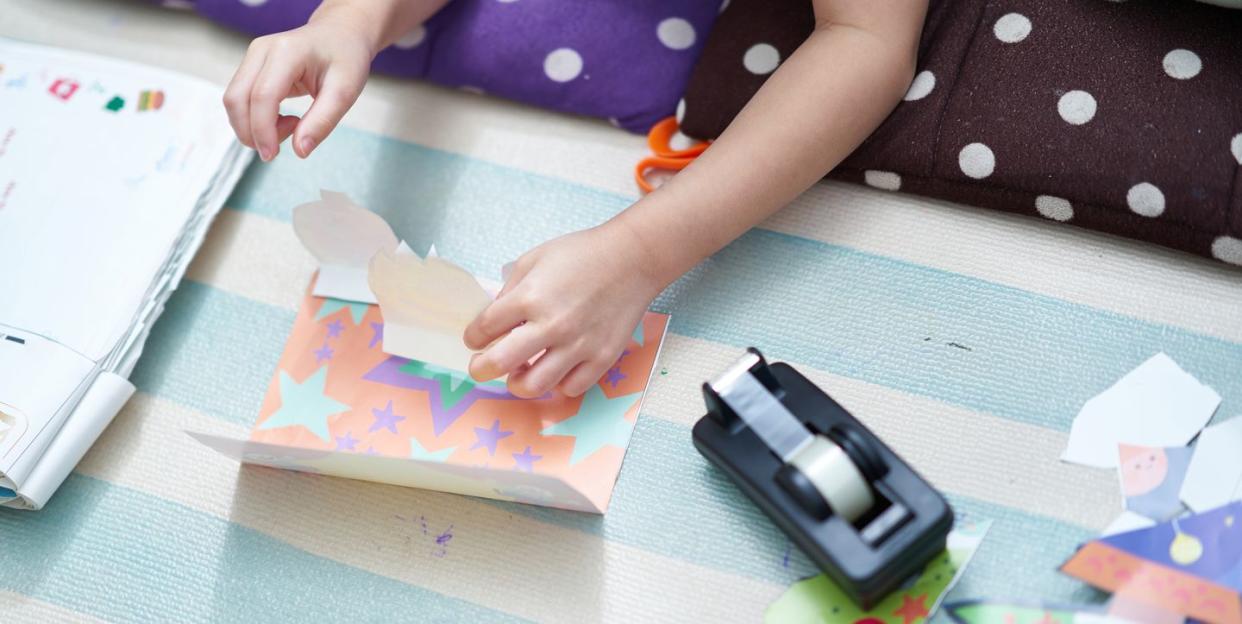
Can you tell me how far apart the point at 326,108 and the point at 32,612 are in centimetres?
38

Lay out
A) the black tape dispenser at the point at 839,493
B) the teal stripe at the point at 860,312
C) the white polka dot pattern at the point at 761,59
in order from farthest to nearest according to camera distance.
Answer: the white polka dot pattern at the point at 761,59 < the teal stripe at the point at 860,312 < the black tape dispenser at the point at 839,493

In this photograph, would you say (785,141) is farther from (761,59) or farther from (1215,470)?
(1215,470)

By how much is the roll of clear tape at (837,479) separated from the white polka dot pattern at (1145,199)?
0.28 m

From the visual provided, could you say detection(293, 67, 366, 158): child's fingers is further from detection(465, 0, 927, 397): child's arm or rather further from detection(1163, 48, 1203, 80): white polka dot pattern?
detection(1163, 48, 1203, 80): white polka dot pattern

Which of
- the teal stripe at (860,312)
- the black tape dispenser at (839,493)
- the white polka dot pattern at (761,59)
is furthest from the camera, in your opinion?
the white polka dot pattern at (761,59)

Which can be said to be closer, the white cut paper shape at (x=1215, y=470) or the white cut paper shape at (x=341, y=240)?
the white cut paper shape at (x=1215, y=470)

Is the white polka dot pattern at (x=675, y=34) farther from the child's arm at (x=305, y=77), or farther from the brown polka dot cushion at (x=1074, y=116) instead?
the child's arm at (x=305, y=77)

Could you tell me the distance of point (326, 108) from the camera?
2.35 ft

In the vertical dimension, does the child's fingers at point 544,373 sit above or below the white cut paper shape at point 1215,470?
below

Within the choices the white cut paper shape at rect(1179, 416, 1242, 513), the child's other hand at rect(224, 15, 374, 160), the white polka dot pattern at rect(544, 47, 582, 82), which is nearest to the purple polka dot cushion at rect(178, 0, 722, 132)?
the white polka dot pattern at rect(544, 47, 582, 82)

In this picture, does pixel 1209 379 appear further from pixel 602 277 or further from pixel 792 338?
pixel 602 277

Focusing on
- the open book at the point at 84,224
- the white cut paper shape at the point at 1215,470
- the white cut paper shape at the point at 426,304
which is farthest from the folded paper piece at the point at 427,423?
the white cut paper shape at the point at 1215,470

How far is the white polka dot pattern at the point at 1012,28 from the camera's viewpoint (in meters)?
0.75

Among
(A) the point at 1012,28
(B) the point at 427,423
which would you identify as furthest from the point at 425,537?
(A) the point at 1012,28
